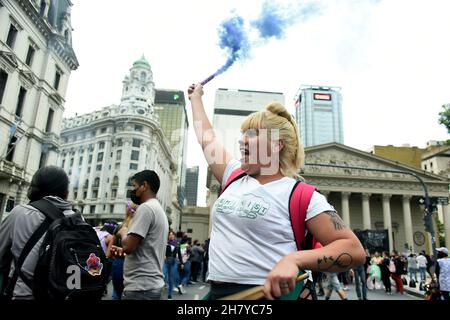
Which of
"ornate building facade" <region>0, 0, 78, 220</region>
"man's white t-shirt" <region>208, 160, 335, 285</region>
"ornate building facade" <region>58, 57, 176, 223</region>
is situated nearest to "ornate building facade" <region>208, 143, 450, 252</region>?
"ornate building facade" <region>58, 57, 176, 223</region>

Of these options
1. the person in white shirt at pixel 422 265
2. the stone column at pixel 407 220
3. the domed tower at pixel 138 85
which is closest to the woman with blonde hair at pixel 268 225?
the person in white shirt at pixel 422 265

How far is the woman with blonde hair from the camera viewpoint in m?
1.20

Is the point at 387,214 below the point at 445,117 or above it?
below

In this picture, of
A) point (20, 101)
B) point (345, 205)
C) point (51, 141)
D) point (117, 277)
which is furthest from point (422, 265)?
point (20, 101)

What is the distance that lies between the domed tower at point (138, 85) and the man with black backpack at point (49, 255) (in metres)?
67.8

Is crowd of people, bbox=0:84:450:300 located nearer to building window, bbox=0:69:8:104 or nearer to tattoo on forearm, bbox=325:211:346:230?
tattoo on forearm, bbox=325:211:346:230

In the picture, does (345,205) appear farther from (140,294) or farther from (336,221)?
(336,221)

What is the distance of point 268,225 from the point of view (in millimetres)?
1377

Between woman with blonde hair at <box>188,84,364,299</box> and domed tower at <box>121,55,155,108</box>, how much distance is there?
68581mm

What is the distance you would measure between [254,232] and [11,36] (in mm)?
27971

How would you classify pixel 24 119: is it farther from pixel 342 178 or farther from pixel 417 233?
pixel 417 233

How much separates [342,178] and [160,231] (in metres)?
45.7
